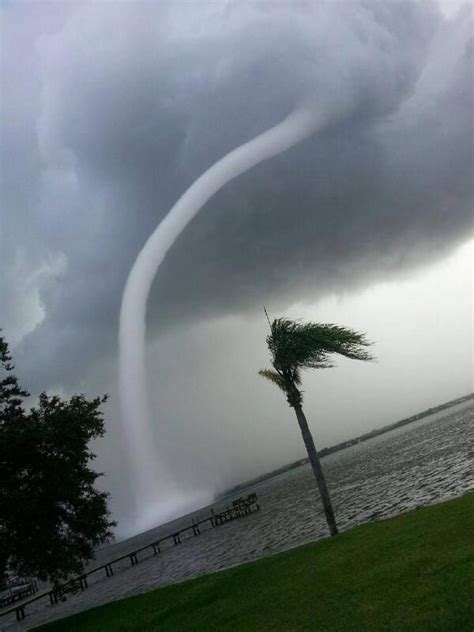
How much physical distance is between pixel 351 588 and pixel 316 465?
9.82m

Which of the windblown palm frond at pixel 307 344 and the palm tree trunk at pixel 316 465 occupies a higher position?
the windblown palm frond at pixel 307 344

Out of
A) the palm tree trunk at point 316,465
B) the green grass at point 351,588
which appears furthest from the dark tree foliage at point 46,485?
the palm tree trunk at point 316,465

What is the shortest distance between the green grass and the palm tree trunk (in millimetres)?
2131

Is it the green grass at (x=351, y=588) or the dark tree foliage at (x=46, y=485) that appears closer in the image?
the green grass at (x=351, y=588)

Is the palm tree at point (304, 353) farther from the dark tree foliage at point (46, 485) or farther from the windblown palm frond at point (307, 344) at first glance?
the dark tree foliage at point (46, 485)

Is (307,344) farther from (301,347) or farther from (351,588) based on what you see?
(351,588)

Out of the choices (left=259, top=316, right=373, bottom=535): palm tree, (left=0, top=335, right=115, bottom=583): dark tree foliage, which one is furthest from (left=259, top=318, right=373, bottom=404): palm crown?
(left=0, top=335, right=115, bottom=583): dark tree foliage

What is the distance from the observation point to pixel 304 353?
2005cm

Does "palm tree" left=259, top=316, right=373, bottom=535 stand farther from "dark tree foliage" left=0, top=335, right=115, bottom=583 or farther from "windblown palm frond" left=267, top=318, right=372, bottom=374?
"dark tree foliage" left=0, top=335, right=115, bottom=583

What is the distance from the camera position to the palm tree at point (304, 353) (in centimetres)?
1958

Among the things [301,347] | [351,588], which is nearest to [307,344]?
[301,347]

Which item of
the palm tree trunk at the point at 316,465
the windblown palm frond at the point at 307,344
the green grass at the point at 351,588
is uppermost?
the windblown palm frond at the point at 307,344

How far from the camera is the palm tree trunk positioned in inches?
802

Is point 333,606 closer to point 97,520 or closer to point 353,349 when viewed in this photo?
point 353,349
